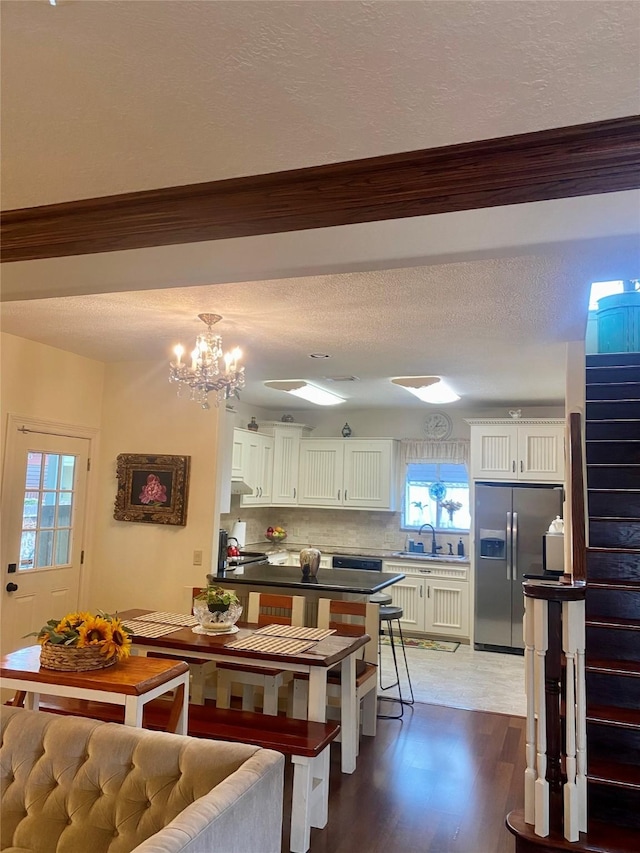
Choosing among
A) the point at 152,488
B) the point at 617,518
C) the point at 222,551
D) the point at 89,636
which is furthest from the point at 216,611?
the point at 617,518

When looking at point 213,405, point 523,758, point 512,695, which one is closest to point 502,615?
point 512,695

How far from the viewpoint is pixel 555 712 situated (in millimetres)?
2766

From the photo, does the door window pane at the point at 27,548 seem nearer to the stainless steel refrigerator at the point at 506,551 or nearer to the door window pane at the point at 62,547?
the door window pane at the point at 62,547

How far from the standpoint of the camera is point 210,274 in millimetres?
2531

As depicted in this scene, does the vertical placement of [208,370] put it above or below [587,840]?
above

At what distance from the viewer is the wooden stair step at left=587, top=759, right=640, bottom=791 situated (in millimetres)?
2717

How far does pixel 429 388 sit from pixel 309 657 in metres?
3.40

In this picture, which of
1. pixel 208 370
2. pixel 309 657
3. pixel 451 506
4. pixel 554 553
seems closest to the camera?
pixel 309 657

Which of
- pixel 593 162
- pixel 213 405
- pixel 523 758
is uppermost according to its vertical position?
pixel 593 162

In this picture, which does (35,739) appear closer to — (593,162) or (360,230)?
(360,230)

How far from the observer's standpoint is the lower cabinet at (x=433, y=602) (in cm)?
658

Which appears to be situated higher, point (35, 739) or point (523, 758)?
point (35, 739)

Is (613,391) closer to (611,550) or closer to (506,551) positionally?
(611,550)

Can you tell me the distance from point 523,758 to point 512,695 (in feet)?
4.12
